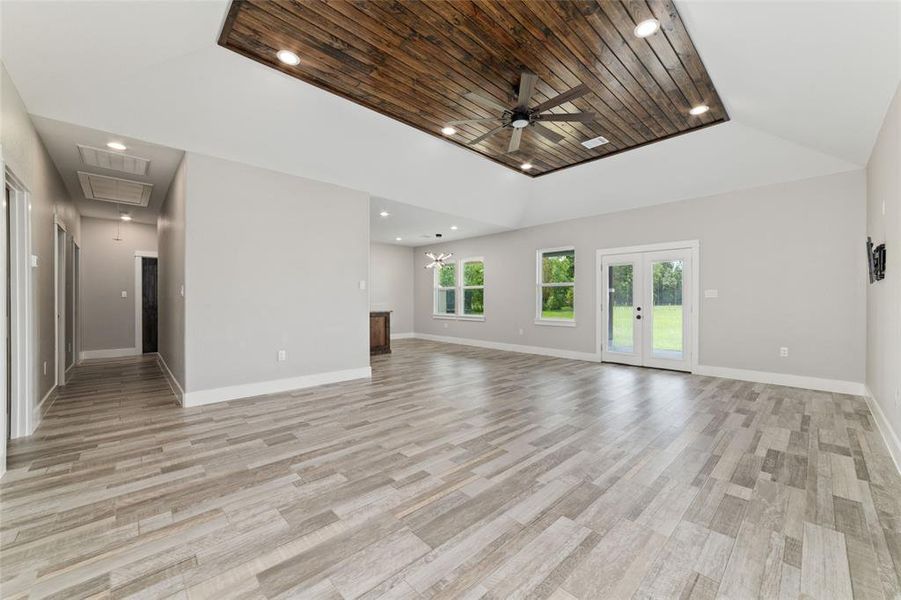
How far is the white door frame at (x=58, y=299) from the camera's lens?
4.49 m

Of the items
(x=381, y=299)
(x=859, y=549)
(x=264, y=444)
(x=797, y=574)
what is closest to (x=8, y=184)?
(x=264, y=444)

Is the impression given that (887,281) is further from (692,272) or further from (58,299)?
(58,299)

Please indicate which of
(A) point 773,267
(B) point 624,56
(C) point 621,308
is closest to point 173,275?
(B) point 624,56

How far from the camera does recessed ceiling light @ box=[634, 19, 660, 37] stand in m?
2.80

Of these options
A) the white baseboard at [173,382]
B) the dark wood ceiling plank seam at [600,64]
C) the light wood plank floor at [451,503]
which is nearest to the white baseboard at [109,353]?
the white baseboard at [173,382]

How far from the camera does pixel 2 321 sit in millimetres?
2529

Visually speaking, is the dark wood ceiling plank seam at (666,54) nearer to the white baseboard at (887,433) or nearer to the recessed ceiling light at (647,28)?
the recessed ceiling light at (647,28)

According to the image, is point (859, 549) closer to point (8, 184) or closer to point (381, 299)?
point (8, 184)

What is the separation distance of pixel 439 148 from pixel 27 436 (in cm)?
508

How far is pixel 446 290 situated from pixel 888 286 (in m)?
8.14

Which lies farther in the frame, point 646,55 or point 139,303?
point 139,303

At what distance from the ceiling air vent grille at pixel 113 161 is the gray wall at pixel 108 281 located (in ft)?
12.7

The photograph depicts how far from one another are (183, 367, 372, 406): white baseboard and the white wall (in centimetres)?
535

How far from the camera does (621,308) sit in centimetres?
684
